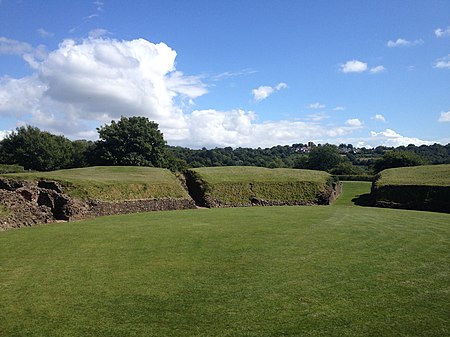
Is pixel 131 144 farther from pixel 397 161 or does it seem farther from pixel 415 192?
pixel 397 161

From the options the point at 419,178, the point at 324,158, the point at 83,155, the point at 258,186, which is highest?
the point at 324,158

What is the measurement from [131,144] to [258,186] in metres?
26.1

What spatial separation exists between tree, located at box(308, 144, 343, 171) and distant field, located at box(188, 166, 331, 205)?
211 feet

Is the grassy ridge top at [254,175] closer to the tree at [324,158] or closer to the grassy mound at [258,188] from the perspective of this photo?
the grassy mound at [258,188]

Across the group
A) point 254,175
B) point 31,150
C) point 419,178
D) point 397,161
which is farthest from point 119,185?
point 397,161

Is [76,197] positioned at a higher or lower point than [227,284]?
higher

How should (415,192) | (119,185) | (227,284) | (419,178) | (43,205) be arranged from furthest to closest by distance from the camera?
(419,178)
(415,192)
(119,185)
(43,205)
(227,284)

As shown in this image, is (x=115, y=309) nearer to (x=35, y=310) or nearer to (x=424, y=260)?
(x=35, y=310)

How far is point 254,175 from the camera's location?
4188 cm

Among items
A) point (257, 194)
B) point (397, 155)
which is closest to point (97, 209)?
point (257, 194)

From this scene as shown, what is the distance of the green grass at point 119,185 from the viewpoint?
2630cm

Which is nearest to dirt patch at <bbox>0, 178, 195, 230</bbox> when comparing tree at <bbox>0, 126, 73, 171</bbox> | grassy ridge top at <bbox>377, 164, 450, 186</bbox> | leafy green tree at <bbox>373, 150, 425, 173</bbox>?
grassy ridge top at <bbox>377, 164, 450, 186</bbox>

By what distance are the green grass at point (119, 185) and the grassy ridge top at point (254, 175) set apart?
428 centimetres

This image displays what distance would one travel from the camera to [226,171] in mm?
43656
